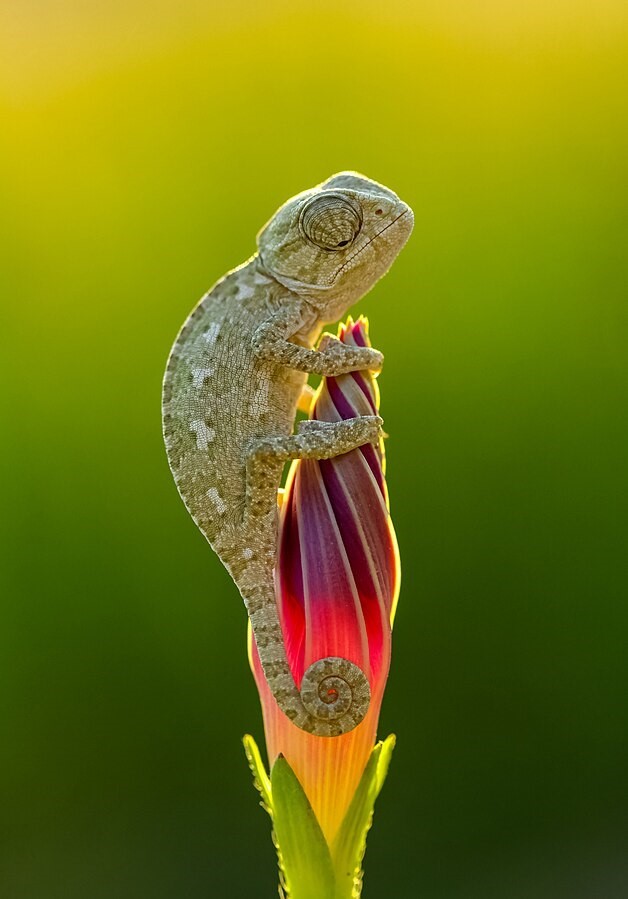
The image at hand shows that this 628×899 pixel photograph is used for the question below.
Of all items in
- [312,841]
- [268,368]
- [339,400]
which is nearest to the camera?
[312,841]

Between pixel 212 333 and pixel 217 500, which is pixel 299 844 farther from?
pixel 212 333

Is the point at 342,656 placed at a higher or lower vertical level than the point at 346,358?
lower

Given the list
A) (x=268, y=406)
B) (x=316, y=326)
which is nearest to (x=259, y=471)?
(x=268, y=406)

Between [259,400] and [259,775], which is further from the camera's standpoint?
[259,400]

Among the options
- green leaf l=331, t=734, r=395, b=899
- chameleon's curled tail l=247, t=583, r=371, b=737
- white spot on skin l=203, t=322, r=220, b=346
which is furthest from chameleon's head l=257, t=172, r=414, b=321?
green leaf l=331, t=734, r=395, b=899

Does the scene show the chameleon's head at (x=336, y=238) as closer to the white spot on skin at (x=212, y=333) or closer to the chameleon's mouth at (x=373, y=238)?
the chameleon's mouth at (x=373, y=238)

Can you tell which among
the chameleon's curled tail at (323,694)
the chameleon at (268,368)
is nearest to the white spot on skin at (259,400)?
the chameleon at (268,368)

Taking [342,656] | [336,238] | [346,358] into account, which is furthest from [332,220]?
[342,656]

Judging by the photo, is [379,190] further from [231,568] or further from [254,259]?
[231,568]
